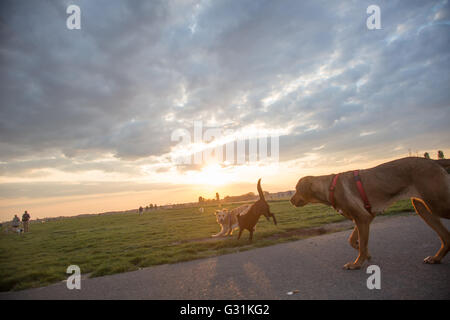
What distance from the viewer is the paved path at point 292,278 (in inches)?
124

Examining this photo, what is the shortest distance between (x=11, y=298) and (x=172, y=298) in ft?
11.7

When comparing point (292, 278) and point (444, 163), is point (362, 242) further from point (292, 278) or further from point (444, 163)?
point (444, 163)

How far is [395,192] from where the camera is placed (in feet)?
13.4

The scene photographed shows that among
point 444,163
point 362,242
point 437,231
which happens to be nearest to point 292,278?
point 362,242

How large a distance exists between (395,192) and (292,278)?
2.35 m

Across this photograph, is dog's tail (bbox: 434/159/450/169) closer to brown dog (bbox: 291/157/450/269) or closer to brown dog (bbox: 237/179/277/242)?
brown dog (bbox: 291/157/450/269)

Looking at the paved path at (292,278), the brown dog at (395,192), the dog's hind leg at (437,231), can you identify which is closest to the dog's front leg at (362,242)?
the brown dog at (395,192)

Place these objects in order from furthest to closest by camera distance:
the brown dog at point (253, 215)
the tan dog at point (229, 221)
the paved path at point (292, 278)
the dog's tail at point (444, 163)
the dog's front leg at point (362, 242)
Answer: the tan dog at point (229, 221)
the brown dog at point (253, 215)
the dog's front leg at point (362, 242)
the dog's tail at point (444, 163)
the paved path at point (292, 278)

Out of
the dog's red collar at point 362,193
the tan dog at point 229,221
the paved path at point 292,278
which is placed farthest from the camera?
the tan dog at point 229,221

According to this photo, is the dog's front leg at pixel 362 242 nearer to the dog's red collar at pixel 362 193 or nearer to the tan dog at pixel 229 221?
the dog's red collar at pixel 362 193

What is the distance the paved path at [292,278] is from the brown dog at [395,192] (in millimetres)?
524

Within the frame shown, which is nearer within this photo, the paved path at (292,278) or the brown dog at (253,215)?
the paved path at (292,278)

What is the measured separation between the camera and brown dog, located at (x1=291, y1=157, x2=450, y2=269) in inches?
144

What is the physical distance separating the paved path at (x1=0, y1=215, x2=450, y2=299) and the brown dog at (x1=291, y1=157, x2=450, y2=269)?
0.52 meters
